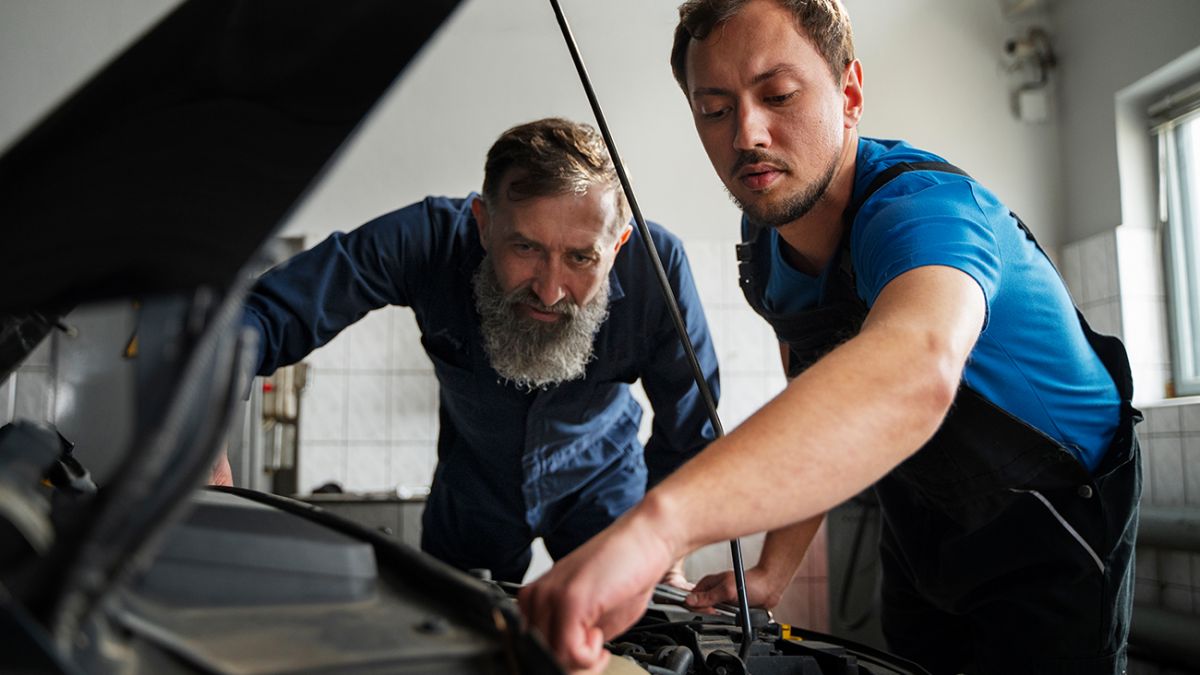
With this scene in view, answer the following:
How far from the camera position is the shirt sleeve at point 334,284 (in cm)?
147

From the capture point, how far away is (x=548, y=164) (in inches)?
59.3

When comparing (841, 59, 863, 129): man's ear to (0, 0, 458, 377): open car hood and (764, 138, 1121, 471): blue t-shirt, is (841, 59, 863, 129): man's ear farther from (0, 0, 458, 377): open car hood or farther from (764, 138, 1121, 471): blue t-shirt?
(0, 0, 458, 377): open car hood

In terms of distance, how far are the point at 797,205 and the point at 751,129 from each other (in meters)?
0.11

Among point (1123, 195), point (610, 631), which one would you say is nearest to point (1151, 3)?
point (1123, 195)

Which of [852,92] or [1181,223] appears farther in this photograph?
[1181,223]

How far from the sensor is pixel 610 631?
564mm

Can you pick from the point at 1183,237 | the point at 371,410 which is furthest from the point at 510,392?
the point at 1183,237

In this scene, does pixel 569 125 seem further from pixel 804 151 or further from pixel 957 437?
pixel 957 437

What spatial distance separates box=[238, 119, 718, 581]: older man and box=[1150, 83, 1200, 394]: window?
2587mm

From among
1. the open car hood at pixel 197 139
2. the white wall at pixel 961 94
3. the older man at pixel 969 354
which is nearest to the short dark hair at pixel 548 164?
the older man at pixel 969 354

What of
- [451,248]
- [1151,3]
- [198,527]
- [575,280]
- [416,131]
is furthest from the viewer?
[416,131]

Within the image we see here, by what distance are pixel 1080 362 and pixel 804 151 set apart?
42cm

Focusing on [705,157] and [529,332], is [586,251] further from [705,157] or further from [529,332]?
[705,157]

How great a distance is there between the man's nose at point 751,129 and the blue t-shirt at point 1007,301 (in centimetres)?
13
